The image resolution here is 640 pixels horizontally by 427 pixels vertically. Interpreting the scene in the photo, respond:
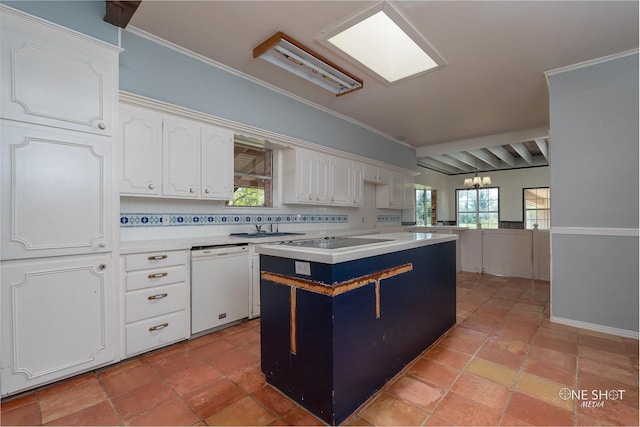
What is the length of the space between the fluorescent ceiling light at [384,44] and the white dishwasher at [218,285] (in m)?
2.21

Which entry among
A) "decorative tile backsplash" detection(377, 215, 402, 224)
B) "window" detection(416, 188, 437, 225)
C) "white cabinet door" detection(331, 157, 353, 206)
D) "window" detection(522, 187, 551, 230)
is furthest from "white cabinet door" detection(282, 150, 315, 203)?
"window" detection(522, 187, 551, 230)

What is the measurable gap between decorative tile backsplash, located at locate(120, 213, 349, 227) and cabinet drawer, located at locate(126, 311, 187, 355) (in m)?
0.90

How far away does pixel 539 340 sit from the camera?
8.70 ft

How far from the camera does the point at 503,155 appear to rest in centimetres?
796

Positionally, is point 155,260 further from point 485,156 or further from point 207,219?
point 485,156

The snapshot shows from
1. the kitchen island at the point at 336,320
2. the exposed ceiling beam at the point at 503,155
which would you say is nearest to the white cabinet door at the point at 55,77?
the kitchen island at the point at 336,320

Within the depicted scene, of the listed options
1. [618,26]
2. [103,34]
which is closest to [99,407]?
[103,34]

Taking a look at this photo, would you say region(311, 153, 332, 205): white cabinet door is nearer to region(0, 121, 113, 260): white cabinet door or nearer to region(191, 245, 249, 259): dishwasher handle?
region(191, 245, 249, 259): dishwasher handle

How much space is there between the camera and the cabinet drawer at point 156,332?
2270 millimetres

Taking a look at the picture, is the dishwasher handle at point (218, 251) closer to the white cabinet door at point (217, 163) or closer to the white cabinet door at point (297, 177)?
the white cabinet door at point (217, 163)

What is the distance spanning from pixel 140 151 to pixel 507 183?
34.6 feet

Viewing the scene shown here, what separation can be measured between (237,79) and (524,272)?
18.2 feet

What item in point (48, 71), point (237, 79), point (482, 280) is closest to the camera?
point (48, 71)

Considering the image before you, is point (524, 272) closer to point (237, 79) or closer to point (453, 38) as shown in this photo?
point (453, 38)
